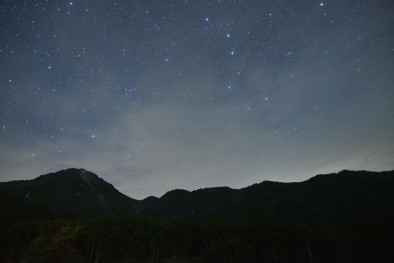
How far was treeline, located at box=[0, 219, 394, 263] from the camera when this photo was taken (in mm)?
68812

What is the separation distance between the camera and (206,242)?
79875 millimetres

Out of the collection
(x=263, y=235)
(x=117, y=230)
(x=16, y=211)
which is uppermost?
(x=16, y=211)

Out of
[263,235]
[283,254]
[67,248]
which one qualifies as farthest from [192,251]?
[67,248]

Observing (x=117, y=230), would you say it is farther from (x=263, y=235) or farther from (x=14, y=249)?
(x=263, y=235)

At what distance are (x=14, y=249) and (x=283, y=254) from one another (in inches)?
3663

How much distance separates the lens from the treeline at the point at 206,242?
6881cm

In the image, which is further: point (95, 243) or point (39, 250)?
point (95, 243)

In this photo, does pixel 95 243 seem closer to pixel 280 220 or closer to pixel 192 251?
pixel 192 251

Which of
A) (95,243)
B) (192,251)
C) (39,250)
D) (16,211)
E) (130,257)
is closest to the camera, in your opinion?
(39,250)

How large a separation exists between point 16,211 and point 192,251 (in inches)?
4724

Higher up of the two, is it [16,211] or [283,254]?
[16,211]

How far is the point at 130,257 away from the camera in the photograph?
75688 mm

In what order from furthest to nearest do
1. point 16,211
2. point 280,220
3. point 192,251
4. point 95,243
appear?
point 280,220
point 16,211
point 192,251
point 95,243

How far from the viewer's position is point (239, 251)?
6950 centimetres
